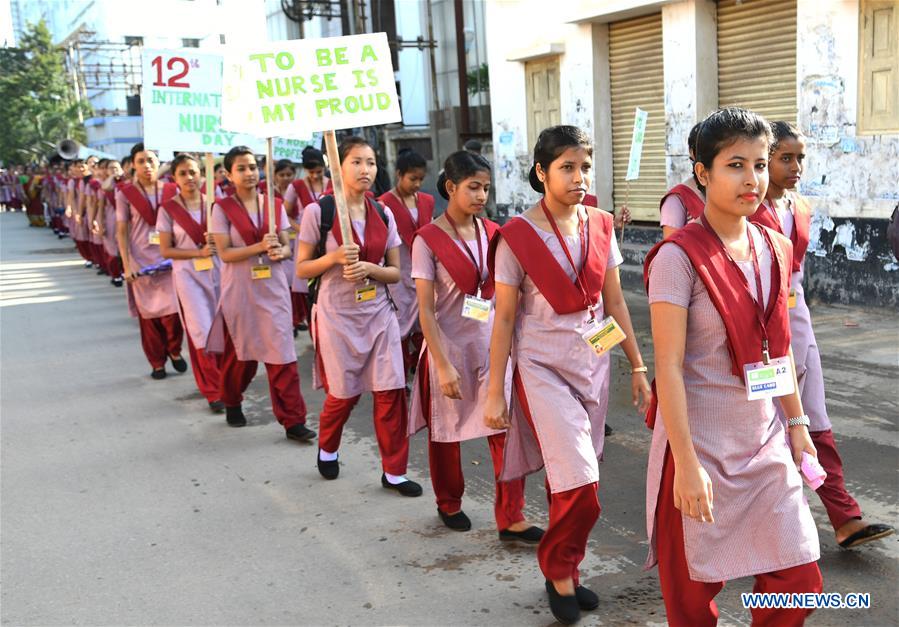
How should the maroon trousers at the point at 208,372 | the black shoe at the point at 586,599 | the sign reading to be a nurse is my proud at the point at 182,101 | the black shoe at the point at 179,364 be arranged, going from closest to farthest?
the black shoe at the point at 586,599 → the sign reading to be a nurse is my proud at the point at 182,101 → the maroon trousers at the point at 208,372 → the black shoe at the point at 179,364

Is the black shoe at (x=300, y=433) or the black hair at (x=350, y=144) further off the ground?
the black hair at (x=350, y=144)

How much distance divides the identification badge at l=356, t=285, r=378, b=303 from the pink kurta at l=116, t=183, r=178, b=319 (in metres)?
3.32

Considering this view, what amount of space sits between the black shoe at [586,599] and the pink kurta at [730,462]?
1005 millimetres

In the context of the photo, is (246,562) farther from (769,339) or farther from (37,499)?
(769,339)

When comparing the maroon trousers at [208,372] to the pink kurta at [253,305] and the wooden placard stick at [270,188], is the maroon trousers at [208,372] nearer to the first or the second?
the pink kurta at [253,305]

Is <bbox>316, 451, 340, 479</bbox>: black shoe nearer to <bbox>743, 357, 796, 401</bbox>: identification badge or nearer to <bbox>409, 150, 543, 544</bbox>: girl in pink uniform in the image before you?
<bbox>409, 150, 543, 544</bbox>: girl in pink uniform

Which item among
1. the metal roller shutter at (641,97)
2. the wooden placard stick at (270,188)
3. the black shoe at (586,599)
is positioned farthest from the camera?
the metal roller shutter at (641,97)

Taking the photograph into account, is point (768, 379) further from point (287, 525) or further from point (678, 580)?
point (287, 525)

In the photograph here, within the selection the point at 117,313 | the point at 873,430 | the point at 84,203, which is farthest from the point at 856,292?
the point at 84,203

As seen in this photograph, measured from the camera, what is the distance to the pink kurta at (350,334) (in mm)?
5273

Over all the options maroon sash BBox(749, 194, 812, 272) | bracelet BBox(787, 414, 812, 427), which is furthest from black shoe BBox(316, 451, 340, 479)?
bracelet BBox(787, 414, 812, 427)

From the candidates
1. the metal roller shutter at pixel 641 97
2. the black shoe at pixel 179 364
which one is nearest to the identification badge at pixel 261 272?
the black shoe at pixel 179 364

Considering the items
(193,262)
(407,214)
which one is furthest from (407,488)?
(193,262)

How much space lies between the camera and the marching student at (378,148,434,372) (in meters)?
6.69
